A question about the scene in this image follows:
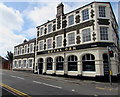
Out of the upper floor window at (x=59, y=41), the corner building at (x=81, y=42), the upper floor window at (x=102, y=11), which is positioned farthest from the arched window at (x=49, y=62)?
the upper floor window at (x=102, y=11)

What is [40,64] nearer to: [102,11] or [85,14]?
[85,14]

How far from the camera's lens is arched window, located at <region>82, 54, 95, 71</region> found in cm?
1489

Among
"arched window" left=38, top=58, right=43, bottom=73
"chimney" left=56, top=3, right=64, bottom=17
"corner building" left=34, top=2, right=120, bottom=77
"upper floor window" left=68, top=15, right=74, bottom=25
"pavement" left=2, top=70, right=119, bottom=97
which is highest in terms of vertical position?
"chimney" left=56, top=3, right=64, bottom=17

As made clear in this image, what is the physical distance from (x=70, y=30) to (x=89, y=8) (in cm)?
455

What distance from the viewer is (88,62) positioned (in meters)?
15.4

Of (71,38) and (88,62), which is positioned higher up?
(71,38)

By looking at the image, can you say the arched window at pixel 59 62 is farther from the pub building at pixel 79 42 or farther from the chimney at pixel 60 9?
the chimney at pixel 60 9

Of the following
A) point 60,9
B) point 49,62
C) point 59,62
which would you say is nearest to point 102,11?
point 60,9

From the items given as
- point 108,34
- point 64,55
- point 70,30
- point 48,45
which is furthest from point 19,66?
point 108,34

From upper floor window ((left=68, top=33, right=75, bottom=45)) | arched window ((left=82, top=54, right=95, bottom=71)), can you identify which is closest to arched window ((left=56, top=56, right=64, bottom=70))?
upper floor window ((left=68, top=33, right=75, bottom=45))

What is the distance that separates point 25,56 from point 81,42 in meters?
18.4

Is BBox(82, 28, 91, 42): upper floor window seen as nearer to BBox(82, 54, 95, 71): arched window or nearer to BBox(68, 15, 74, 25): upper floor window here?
BBox(82, 54, 95, 71): arched window

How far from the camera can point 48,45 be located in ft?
71.6

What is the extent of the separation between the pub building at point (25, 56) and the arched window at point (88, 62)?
13.8m
